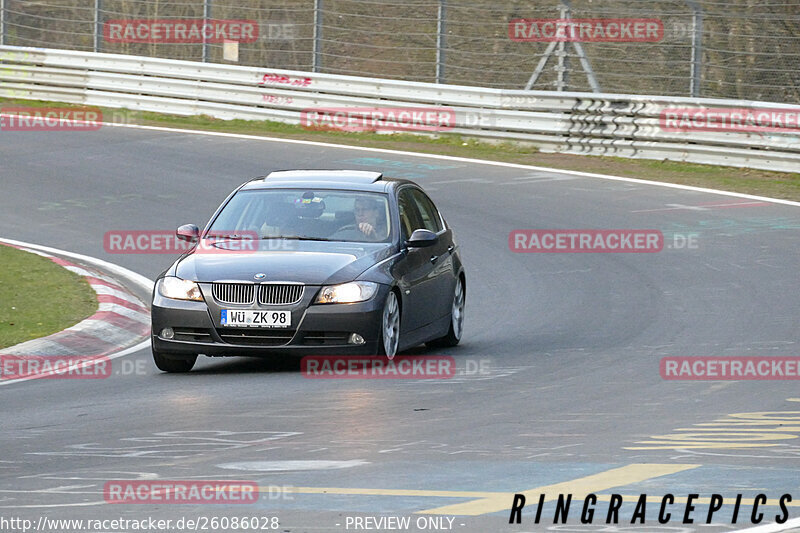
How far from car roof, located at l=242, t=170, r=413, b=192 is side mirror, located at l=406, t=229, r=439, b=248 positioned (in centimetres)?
67

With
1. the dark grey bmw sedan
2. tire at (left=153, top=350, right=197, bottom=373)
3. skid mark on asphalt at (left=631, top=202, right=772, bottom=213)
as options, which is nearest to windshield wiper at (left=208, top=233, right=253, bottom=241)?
the dark grey bmw sedan

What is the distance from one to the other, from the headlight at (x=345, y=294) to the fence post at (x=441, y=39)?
54.4 feet

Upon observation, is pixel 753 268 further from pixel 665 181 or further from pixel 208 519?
pixel 208 519

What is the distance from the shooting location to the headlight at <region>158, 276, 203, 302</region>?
11.0m

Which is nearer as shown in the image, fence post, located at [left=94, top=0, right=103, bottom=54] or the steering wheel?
the steering wheel

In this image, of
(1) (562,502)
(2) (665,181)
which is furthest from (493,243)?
(1) (562,502)

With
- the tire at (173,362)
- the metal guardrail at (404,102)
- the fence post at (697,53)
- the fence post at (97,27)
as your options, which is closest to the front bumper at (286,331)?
the tire at (173,362)

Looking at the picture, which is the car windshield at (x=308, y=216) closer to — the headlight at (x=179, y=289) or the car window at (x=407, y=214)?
the car window at (x=407, y=214)

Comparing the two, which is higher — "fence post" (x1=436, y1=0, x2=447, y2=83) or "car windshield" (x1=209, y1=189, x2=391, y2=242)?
"fence post" (x1=436, y1=0, x2=447, y2=83)

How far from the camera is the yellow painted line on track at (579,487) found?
21.0 feet

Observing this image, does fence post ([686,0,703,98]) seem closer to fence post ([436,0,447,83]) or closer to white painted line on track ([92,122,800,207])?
white painted line on track ([92,122,800,207])

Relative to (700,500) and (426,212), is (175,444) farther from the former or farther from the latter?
(426,212)

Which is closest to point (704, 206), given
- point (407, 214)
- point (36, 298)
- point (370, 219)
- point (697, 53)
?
point (697, 53)

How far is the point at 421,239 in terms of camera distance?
11852mm
